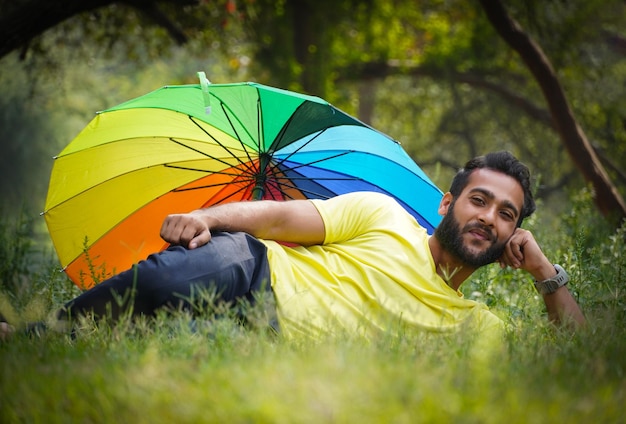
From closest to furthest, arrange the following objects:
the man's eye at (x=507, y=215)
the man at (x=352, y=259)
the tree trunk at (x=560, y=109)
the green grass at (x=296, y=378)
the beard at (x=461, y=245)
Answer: the green grass at (x=296, y=378), the man at (x=352, y=259), the beard at (x=461, y=245), the man's eye at (x=507, y=215), the tree trunk at (x=560, y=109)

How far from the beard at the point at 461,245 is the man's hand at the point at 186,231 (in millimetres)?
1119

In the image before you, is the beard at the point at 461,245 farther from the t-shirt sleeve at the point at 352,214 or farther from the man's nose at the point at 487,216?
the t-shirt sleeve at the point at 352,214

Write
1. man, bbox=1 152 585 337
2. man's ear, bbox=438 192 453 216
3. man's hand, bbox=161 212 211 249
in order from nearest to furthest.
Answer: man, bbox=1 152 585 337 < man's hand, bbox=161 212 211 249 < man's ear, bbox=438 192 453 216

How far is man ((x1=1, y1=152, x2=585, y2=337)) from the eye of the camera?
3.01 metres

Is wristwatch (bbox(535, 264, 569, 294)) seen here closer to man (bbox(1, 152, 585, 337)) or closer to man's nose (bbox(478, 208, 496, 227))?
man (bbox(1, 152, 585, 337))

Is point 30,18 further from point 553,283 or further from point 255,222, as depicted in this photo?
point 553,283

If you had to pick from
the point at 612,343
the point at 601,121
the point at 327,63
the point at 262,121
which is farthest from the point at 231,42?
the point at 612,343

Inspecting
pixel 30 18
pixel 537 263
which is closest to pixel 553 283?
pixel 537 263

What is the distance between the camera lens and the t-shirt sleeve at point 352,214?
3494 millimetres

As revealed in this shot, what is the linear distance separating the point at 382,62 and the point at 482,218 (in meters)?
9.48

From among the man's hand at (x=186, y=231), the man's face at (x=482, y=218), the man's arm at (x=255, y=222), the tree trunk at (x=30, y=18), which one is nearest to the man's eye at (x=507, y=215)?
the man's face at (x=482, y=218)

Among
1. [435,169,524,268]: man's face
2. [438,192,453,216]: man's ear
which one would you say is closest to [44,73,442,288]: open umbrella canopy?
[438,192,453,216]: man's ear

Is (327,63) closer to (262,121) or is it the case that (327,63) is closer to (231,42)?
(231,42)

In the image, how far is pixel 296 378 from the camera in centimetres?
200
